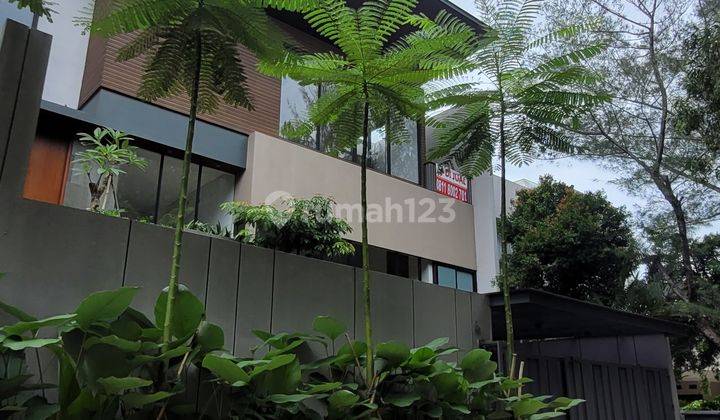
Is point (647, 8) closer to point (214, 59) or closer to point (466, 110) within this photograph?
point (466, 110)

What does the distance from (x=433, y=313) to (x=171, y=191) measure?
516 centimetres

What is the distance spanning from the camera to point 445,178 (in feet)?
43.9

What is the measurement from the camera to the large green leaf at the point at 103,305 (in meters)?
2.67

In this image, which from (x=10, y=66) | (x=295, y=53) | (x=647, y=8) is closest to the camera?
(x=10, y=66)

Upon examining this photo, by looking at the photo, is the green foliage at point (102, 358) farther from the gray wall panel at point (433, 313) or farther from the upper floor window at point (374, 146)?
the upper floor window at point (374, 146)

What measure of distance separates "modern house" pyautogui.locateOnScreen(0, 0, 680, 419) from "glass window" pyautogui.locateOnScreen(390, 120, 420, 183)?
0.11 feet

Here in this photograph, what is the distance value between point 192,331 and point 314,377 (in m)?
1.25

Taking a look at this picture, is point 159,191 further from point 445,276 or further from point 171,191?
point 445,276

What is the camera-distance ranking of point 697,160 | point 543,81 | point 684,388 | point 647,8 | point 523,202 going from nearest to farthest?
point 543,81
point 697,160
point 647,8
point 523,202
point 684,388

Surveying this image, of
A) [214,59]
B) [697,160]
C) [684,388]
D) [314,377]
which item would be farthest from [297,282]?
[684,388]

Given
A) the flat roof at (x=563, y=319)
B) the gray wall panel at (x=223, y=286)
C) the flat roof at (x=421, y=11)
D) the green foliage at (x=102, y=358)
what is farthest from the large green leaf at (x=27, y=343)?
the flat roof at (x=421, y=11)

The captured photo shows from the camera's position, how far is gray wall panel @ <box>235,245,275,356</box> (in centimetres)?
405

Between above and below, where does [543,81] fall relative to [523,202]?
below

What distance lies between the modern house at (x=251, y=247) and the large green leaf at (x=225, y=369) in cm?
91
